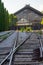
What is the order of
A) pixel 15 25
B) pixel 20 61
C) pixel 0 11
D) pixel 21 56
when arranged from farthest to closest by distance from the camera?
pixel 15 25 < pixel 0 11 < pixel 21 56 < pixel 20 61

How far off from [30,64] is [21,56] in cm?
146

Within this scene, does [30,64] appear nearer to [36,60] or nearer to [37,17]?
[36,60]

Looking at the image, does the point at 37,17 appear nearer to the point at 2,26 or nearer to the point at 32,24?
the point at 32,24

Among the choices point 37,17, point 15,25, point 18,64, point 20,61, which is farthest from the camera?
point 37,17

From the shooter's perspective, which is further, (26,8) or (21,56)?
(26,8)

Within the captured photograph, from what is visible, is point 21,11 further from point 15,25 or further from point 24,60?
point 24,60

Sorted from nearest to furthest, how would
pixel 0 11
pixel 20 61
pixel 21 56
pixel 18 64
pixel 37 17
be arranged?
pixel 18 64, pixel 20 61, pixel 21 56, pixel 0 11, pixel 37 17

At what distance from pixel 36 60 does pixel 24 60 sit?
1.32 feet

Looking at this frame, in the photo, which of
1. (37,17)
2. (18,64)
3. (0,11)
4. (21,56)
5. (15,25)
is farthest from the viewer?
(37,17)

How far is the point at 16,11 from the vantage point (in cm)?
9838

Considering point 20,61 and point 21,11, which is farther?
point 21,11

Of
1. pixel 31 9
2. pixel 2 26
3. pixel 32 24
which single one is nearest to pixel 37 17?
pixel 31 9

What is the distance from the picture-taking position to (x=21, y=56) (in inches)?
360

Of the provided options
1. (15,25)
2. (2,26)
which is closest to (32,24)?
(15,25)
